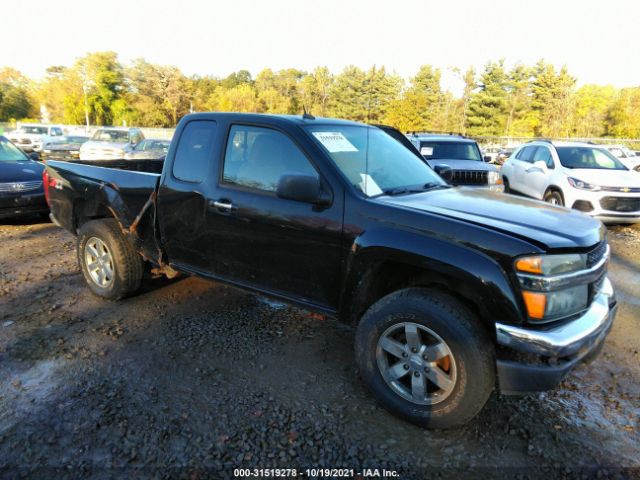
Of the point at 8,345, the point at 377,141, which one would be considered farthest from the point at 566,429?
the point at 8,345

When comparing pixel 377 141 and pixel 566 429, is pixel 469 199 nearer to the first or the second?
pixel 377 141

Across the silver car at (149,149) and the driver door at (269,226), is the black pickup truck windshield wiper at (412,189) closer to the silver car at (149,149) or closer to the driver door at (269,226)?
the driver door at (269,226)

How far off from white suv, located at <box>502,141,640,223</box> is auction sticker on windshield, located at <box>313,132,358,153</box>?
7122 millimetres

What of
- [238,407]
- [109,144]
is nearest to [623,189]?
[238,407]

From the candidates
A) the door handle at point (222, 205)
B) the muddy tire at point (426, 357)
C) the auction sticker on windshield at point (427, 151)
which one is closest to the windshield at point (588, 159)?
the auction sticker on windshield at point (427, 151)

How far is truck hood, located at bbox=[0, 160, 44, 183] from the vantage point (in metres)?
7.74

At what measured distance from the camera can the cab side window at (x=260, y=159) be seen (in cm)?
326

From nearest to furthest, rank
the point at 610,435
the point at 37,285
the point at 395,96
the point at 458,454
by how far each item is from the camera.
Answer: the point at 458,454 → the point at 610,435 → the point at 37,285 → the point at 395,96

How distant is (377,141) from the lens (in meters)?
3.82

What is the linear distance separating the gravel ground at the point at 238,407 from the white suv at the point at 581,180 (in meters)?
5.10

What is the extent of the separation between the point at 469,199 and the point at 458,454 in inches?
68.4

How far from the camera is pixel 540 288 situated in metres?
2.38

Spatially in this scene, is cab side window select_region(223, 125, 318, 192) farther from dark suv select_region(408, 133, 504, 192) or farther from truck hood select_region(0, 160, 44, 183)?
dark suv select_region(408, 133, 504, 192)

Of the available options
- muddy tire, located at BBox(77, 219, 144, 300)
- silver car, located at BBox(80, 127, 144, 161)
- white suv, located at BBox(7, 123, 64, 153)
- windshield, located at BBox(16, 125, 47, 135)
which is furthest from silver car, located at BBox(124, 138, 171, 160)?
windshield, located at BBox(16, 125, 47, 135)
